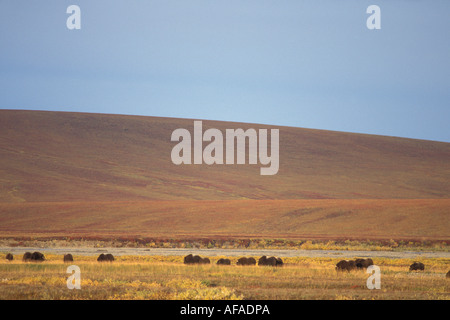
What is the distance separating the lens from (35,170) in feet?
267

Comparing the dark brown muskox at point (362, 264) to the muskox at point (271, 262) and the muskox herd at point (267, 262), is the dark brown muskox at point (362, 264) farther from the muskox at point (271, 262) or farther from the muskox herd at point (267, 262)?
the muskox at point (271, 262)

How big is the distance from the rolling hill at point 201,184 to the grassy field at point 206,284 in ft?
90.2

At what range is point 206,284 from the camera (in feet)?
52.0

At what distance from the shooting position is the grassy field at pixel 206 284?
13.2 metres

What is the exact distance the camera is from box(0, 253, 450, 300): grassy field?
1320 cm

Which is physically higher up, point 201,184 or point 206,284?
point 201,184

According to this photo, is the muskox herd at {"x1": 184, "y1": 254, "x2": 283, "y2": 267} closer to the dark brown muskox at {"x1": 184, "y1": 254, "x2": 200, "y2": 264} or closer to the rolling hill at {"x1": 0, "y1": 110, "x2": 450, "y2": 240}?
the dark brown muskox at {"x1": 184, "y1": 254, "x2": 200, "y2": 264}

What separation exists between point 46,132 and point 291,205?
2077 inches

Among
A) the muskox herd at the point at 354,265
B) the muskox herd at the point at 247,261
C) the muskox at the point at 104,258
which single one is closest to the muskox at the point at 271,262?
the muskox herd at the point at 247,261

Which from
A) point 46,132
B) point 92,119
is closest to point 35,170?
point 46,132

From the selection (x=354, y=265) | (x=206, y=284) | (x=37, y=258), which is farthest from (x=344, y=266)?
(x=37, y=258)

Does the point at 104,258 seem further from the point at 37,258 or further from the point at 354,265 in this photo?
the point at 354,265

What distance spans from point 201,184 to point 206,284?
2691 inches
